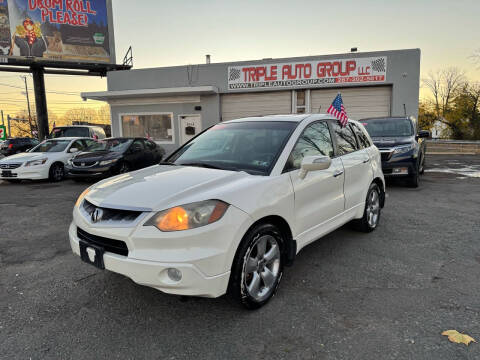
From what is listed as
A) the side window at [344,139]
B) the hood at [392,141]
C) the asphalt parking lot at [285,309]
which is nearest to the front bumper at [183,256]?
the asphalt parking lot at [285,309]

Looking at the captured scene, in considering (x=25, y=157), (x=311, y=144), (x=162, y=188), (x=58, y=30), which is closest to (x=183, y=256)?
(x=162, y=188)

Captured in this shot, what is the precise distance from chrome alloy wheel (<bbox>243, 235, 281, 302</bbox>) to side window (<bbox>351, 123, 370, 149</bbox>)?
248 centimetres

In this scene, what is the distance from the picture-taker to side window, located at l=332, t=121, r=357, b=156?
14.2 ft

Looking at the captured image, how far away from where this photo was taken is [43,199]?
800 centimetres

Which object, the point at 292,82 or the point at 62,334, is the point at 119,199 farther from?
the point at 292,82

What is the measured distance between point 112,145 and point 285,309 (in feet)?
30.5

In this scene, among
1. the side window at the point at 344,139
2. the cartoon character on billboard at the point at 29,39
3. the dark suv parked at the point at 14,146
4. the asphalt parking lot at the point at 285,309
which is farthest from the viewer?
the cartoon character on billboard at the point at 29,39

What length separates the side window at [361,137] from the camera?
4917 millimetres

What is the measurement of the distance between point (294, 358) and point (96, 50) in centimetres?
2919

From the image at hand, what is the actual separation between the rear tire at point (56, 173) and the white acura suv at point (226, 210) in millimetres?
8331

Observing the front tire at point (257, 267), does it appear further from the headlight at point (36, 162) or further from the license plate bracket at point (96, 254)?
the headlight at point (36, 162)

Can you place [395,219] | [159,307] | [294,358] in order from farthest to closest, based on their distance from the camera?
[395,219], [159,307], [294,358]

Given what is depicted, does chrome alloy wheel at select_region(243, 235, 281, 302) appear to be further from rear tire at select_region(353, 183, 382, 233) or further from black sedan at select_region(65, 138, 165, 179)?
black sedan at select_region(65, 138, 165, 179)

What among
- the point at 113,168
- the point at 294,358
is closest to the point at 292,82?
the point at 113,168
